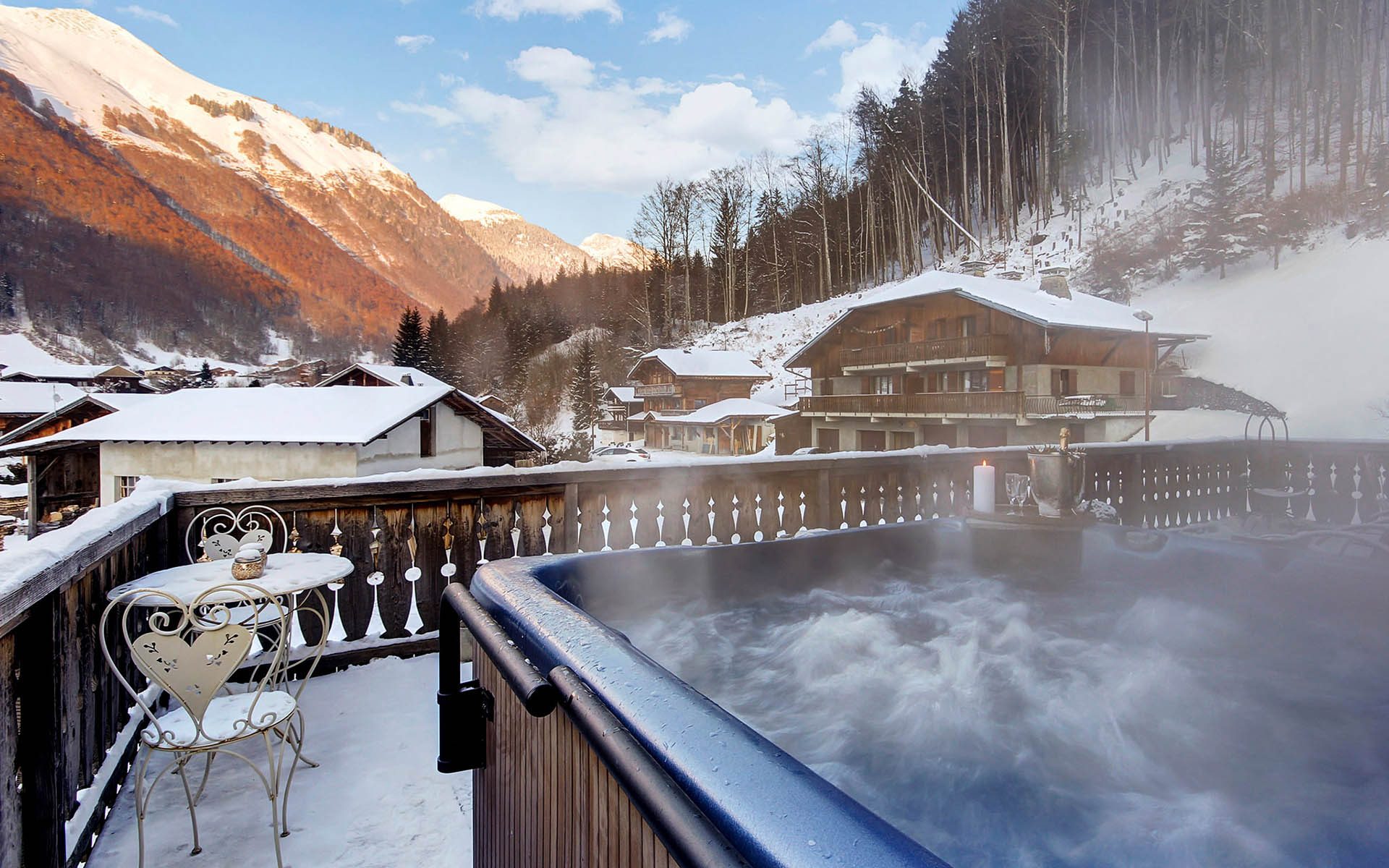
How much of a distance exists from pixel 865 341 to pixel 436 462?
1377 cm

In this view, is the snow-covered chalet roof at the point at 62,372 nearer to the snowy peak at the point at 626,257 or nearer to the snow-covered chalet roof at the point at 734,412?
the snowy peak at the point at 626,257

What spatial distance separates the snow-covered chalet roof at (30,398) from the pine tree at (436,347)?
1490 cm

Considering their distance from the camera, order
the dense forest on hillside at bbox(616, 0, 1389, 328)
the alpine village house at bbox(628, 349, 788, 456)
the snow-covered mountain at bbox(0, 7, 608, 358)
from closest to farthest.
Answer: the dense forest on hillside at bbox(616, 0, 1389, 328), the alpine village house at bbox(628, 349, 788, 456), the snow-covered mountain at bbox(0, 7, 608, 358)

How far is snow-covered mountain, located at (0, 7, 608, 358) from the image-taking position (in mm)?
49125

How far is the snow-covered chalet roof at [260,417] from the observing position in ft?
42.9

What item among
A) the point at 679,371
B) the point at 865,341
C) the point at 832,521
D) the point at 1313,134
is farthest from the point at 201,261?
the point at 1313,134

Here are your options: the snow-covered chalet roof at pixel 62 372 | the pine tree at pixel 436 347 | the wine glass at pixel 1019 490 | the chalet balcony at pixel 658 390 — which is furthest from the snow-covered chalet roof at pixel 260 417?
the pine tree at pixel 436 347

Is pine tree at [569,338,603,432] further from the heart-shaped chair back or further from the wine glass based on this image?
the heart-shaped chair back

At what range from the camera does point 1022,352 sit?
53.1ft

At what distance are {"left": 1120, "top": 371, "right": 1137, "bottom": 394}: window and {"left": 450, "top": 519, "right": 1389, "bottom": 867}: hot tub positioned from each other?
56.9 ft

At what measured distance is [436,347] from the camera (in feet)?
131

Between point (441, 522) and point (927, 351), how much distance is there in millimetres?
17473

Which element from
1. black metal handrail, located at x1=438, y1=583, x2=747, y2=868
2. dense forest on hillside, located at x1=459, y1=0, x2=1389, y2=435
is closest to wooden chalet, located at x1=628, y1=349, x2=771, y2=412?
dense forest on hillside, located at x1=459, y1=0, x2=1389, y2=435

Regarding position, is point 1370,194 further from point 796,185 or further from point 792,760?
point 792,760
